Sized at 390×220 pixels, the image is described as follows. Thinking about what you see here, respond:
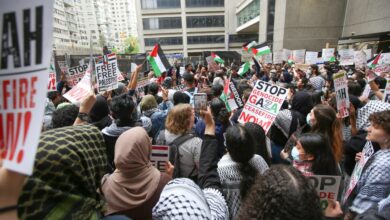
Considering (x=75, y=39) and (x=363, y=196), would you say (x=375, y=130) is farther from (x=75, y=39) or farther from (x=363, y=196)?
(x=75, y=39)

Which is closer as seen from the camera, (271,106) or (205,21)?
(271,106)

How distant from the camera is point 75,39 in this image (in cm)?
8081

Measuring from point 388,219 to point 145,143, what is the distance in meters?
1.60

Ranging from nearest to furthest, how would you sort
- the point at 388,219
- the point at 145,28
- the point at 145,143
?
1. the point at 388,219
2. the point at 145,143
3. the point at 145,28

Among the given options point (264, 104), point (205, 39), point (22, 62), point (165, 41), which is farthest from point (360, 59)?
point (165, 41)

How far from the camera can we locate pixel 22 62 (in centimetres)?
73

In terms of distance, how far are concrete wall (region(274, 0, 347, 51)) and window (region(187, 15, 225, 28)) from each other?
25630mm

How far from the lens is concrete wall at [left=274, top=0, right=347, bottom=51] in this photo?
77.0 ft

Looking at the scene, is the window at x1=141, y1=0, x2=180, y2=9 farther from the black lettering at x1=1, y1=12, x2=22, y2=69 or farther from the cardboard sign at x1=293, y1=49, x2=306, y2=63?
the black lettering at x1=1, y1=12, x2=22, y2=69

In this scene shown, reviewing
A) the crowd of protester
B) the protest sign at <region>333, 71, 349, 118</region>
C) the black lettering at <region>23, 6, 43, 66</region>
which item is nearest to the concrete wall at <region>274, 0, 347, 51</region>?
the crowd of protester

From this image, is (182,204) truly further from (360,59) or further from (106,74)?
(360,59)

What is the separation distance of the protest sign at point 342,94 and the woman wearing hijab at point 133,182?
9.59 feet

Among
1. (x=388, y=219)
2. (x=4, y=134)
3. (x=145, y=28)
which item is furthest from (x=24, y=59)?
(x=145, y=28)

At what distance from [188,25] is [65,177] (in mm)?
50547
